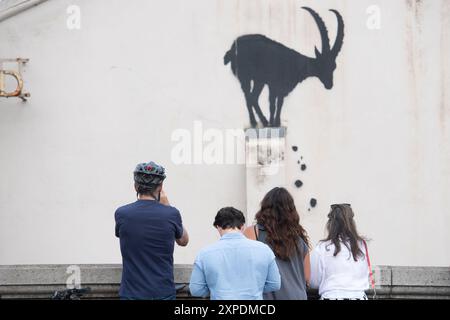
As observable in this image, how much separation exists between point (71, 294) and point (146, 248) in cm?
99

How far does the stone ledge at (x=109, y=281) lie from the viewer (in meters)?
6.71

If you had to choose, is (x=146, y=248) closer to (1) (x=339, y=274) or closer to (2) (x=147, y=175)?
(2) (x=147, y=175)

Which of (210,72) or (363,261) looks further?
(210,72)

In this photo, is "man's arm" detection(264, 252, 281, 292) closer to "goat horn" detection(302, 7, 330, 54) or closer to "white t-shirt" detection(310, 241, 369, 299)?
"white t-shirt" detection(310, 241, 369, 299)

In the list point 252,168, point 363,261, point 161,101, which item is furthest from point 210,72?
point 363,261

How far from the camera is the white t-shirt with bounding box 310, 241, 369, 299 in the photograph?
606 cm

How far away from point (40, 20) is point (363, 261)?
20.5 feet

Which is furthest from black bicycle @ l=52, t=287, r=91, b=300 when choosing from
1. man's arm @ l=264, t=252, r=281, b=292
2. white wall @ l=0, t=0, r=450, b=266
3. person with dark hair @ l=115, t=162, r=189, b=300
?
white wall @ l=0, t=0, r=450, b=266

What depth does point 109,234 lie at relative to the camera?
10586 mm

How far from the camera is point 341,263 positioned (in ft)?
19.9

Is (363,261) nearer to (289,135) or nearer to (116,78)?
(289,135)

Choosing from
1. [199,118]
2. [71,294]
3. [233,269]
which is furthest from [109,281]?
[199,118]

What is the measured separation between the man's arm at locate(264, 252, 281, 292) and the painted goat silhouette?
5.27 meters

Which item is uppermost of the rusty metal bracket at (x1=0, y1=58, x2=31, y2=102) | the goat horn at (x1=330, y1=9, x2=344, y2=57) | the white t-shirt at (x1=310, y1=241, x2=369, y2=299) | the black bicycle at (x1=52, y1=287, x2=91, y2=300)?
the goat horn at (x1=330, y1=9, x2=344, y2=57)
